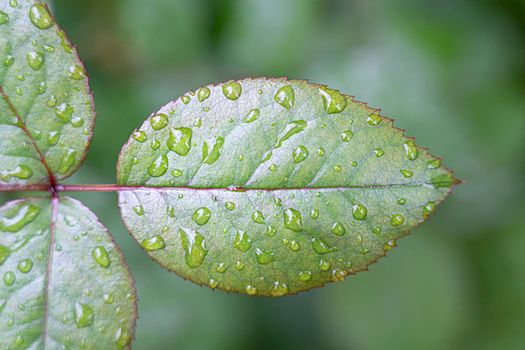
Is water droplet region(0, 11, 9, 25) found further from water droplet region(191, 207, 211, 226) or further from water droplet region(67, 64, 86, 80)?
water droplet region(191, 207, 211, 226)

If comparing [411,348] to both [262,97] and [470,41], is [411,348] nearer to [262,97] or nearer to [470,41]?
[470,41]

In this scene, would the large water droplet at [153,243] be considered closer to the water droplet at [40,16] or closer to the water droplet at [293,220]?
the water droplet at [293,220]

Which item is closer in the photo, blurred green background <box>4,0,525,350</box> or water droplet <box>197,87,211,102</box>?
water droplet <box>197,87,211,102</box>

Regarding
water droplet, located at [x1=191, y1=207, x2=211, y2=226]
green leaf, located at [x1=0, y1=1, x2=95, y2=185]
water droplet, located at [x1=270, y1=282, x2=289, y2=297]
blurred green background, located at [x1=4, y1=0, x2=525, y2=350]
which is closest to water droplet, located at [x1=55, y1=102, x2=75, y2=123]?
green leaf, located at [x1=0, y1=1, x2=95, y2=185]

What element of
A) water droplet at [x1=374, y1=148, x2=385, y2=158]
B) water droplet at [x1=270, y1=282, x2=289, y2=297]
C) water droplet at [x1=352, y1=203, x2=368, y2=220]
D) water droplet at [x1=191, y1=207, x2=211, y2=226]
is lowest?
water droplet at [x1=270, y1=282, x2=289, y2=297]

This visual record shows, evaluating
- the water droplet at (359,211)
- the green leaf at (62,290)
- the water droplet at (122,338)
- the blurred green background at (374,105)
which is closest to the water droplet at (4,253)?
the green leaf at (62,290)

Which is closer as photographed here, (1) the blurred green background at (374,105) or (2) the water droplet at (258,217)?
(2) the water droplet at (258,217)
